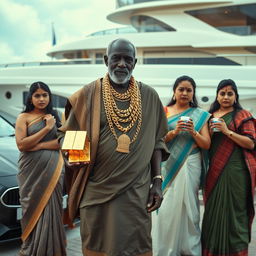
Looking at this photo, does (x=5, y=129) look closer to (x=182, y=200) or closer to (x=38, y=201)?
(x=38, y=201)

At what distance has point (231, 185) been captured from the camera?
4055 millimetres

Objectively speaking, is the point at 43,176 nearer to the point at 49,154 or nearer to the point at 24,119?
the point at 49,154

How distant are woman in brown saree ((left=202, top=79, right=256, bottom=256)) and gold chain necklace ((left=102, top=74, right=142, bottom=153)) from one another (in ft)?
4.82

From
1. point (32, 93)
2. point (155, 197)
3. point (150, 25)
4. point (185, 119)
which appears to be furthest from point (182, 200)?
point (150, 25)

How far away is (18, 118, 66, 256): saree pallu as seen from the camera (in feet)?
13.2

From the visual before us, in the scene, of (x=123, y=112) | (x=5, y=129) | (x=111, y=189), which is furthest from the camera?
(x=5, y=129)

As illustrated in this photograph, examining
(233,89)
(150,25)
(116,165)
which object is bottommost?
(116,165)

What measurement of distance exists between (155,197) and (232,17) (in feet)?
51.1

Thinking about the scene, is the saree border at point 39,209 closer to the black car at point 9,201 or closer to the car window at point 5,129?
the black car at point 9,201

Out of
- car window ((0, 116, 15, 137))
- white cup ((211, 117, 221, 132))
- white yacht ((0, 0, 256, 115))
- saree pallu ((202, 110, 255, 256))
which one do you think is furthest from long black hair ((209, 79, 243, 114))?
white yacht ((0, 0, 256, 115))

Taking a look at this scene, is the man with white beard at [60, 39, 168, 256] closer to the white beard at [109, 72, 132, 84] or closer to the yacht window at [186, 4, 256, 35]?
the white beard at [109, 72, 132, 84]

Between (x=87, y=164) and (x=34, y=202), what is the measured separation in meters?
1.71

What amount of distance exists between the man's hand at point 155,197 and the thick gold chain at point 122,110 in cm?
35

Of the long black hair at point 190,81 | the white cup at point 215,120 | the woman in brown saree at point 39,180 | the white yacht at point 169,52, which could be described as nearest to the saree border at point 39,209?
the woman in brown saree at point 39,180
